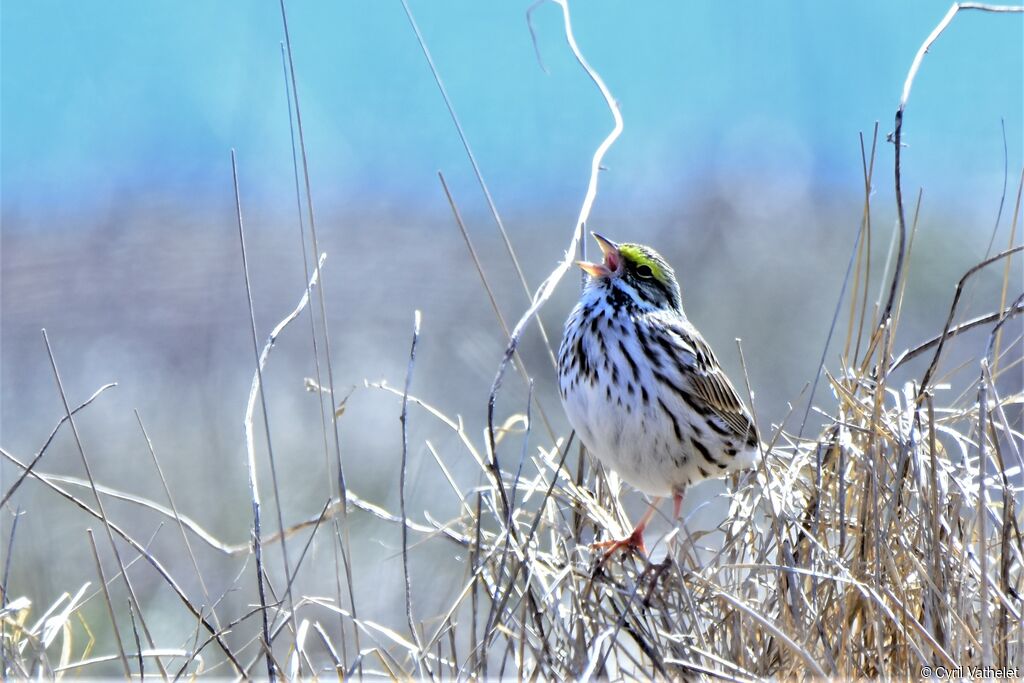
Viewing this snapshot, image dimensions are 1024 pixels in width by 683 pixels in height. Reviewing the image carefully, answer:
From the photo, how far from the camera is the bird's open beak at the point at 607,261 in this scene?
4.38 meters

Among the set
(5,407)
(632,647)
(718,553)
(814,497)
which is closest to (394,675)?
(718,553)

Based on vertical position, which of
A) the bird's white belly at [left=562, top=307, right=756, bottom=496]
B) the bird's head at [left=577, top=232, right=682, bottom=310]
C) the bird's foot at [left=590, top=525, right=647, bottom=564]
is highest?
the bird's head at [left=577, top=232, right=682, bottom=310]

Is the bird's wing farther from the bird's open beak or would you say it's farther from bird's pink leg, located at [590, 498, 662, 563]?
bird's pink leg, located at [590, 498, 662, 563]

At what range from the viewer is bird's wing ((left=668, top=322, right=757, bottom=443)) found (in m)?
4.33

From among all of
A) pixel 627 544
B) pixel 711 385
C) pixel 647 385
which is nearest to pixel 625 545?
pixel 627 544

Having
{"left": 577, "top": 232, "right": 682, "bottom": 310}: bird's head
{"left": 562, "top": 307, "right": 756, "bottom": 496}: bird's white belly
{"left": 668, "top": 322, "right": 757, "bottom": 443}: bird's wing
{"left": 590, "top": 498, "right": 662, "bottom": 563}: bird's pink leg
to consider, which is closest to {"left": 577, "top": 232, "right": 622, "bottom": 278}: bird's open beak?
{"left": 577, "top": 232, "right": 682, "bottom": 310}: bird's head

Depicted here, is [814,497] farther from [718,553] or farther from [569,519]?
[569,519]

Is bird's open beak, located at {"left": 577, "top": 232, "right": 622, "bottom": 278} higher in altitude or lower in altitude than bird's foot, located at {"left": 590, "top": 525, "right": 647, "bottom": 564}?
higher

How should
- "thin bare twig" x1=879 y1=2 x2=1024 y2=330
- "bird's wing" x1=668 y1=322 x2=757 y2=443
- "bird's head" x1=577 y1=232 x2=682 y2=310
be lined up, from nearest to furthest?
1. "thin bare twig" x1=879 y1=2 x2=1024 y2=330
2. "bird's wing" x1=668 y1=322 x2=757 y2=443
3. "bird's head" x1=577 y1=232 x2=682 y2=310

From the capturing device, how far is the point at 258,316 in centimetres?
1005

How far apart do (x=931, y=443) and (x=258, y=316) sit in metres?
7.66

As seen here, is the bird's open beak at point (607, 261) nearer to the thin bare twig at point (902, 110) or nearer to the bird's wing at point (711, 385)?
the bird's wing at point (711, 385)

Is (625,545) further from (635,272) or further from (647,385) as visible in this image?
(635,272)

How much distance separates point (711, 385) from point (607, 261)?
0.61m
